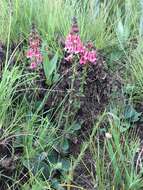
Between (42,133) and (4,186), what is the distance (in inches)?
9.8

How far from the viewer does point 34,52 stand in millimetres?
1955

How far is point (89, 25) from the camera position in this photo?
243cm

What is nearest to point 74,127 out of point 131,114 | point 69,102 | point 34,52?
point 69,102

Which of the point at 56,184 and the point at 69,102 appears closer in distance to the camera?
the point at 56,184

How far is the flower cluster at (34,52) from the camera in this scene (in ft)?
6.38

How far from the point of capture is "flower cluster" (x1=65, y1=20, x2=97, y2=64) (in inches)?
73.2

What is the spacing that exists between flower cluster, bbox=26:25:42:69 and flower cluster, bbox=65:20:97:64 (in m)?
0.14

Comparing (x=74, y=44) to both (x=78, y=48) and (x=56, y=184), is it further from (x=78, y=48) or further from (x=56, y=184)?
(x=56, y=184)

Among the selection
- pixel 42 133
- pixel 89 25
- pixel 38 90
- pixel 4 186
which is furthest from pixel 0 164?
pixel 89 25

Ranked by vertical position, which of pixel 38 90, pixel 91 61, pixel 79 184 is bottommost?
pixel 79 184

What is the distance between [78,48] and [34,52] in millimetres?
210

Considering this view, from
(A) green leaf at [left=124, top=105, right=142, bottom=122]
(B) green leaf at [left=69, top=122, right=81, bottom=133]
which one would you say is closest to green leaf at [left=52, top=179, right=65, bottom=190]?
(B) green leaf at [left=69, top=122, right=81, bottom=133]

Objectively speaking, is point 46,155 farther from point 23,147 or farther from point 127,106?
point 127,106

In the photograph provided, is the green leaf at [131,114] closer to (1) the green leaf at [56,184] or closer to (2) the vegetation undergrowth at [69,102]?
(2) the vegetation undergrowth at [69,102]
